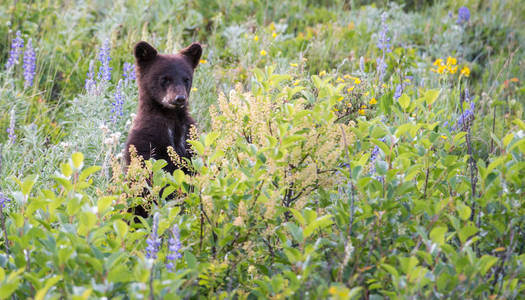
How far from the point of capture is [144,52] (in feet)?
15.0

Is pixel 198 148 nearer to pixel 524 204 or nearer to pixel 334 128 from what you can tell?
pixel 334 128

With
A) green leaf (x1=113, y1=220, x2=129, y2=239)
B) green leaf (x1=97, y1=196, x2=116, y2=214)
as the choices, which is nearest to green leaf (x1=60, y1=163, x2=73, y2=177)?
green leaf (x1=97, y1=196, x2=116, y2=214)

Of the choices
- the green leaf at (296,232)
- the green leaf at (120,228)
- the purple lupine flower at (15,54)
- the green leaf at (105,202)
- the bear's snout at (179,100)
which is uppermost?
the purple lupine flower at (15,54)

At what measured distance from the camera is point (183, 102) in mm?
4273

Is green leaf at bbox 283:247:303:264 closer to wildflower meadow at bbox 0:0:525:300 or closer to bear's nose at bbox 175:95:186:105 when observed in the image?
wildflower meadow at bbox 0:0:525:300

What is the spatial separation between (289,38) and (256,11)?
2.85 feet

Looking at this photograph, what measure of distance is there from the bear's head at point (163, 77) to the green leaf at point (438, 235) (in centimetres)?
255

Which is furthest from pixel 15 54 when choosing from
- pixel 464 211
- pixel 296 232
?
pixel 464 211

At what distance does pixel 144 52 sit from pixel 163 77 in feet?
0.90

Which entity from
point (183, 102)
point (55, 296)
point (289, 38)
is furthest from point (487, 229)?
point (289, 38)

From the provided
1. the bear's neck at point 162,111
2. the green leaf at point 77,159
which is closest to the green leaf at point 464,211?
the green leaf at point 77,159

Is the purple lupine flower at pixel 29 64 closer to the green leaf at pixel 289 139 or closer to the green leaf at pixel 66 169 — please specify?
the green leaf at pixel 66 169

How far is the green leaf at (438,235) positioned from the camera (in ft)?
6.68

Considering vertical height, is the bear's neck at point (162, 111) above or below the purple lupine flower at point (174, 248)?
below
